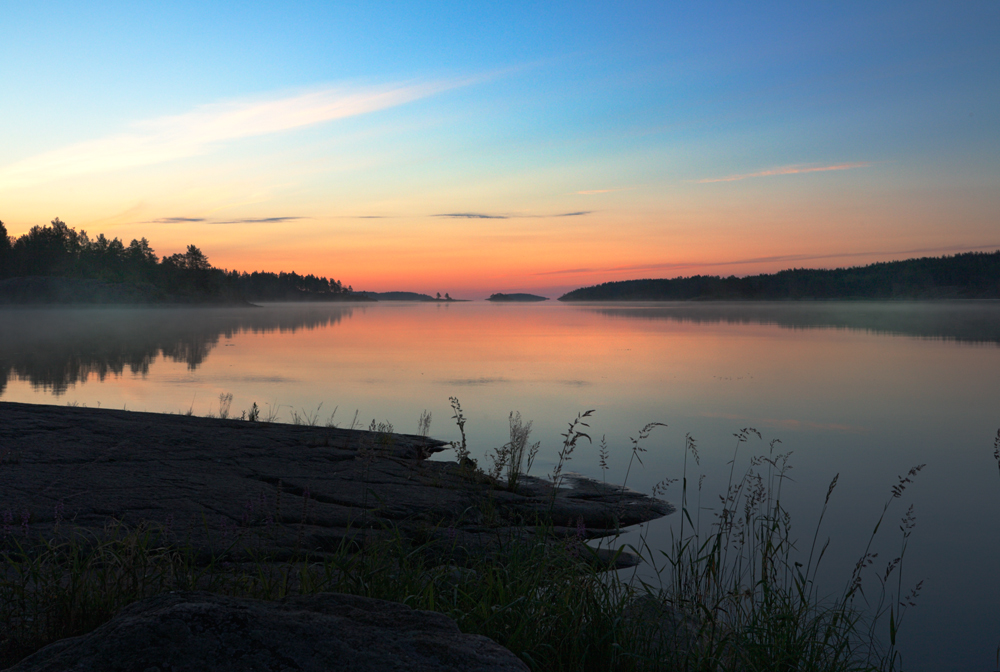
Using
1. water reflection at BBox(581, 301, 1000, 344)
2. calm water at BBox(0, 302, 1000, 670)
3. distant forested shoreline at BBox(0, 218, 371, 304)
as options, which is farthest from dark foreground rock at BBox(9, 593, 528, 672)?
distant forested shoreline at BBox(0, 218, 371, 304)

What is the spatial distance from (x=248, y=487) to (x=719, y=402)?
12.9 m

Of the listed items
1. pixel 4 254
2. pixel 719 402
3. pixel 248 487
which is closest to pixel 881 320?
pixel 719 402

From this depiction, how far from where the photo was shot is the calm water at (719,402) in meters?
7.29

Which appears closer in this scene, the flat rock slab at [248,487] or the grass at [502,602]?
the grass at [502,602]

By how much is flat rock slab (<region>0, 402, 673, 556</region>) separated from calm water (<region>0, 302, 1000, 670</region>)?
6.15ft

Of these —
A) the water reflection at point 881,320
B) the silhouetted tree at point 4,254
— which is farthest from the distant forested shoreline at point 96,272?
the water reflection at point 881,320

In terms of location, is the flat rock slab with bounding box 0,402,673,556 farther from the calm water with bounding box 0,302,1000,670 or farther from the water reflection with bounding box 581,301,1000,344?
the water reflection with bounding box 581,301,1000,344

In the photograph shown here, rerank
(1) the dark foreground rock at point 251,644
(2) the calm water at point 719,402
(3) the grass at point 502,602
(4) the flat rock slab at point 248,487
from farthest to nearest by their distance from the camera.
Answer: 1. (2) the calm water at point 719,402
2. (4) the flat rock slab at point 248,487
3. (3) the grass at point 502,602
4. (1) the dark foreground rock at point 251,644

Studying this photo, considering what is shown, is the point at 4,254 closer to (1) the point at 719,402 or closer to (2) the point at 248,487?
(1) the point at 719,402

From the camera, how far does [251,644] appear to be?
2387 mm

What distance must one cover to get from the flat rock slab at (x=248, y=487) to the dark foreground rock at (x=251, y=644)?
2.24 metres

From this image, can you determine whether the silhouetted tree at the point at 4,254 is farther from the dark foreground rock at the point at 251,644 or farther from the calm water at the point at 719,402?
the dark foreground rock at the point at 251,644

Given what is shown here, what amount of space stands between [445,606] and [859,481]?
8.35 metres

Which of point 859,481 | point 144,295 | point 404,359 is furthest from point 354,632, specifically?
point 144,295
